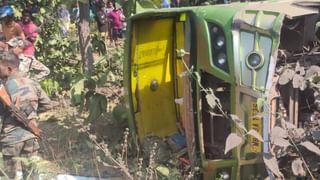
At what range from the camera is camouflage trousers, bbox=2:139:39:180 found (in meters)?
4.79

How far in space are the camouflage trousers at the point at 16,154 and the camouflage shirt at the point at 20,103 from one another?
0.05 metres

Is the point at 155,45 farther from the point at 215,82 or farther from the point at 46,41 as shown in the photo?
the point at 46,41

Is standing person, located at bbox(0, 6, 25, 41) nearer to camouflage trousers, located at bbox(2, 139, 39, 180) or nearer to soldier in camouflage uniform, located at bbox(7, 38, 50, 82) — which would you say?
soldier in camouflage uniform, located at bbox(7, 38, 50, 82)

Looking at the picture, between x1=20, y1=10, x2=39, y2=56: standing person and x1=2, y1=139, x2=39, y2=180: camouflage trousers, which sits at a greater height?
x1=20, y1=10, x2=39, y2=56: standing person

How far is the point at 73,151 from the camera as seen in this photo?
598cm

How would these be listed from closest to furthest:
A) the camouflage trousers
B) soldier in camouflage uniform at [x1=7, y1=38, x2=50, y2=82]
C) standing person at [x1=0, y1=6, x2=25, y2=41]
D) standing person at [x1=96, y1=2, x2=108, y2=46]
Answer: the camouflage trousers, soldier in camouflage uniform at [x1=7, y1=38, x2=50, y2=82], standing person at [x1=0, y1=6, x2=25, y2=41], standing person at [x1=96, y1=2, x2=108, y2=46]

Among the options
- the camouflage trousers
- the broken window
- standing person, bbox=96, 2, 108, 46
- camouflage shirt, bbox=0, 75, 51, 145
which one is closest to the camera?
the broken window

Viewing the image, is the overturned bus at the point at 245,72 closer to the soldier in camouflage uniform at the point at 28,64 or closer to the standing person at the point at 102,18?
the soldier in camouflage uniform at the point at 28,64

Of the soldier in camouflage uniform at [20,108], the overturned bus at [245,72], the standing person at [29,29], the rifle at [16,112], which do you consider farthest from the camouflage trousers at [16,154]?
the standing person at [29,29]

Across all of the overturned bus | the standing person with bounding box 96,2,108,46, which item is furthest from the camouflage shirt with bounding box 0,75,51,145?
the standing person with bounding box 96,2,108,46

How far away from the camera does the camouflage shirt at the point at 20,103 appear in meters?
4.64

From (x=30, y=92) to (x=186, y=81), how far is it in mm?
1305

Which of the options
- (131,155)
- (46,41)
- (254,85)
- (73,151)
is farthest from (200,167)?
(46,41)

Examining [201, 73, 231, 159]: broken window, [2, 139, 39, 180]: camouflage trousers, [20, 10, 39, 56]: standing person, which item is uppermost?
[20, 10, 39, 56]: standing person
